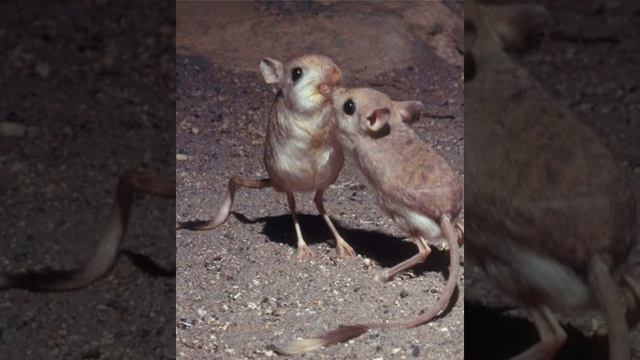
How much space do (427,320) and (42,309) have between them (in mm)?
657

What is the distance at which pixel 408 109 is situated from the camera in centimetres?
199

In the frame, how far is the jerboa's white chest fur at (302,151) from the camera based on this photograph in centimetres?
198

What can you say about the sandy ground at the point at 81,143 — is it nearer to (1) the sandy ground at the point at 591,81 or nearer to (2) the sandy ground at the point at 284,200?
(2) the sandy ground at the point at 284,200

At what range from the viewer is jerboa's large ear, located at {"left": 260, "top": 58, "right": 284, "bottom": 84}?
1.98 meters

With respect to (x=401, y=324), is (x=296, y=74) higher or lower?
higher

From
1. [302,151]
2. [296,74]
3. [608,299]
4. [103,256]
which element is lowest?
[103,256]

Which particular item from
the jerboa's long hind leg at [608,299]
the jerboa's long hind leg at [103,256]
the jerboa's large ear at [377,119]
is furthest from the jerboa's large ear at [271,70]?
the jerboa's long hind leg at [608,299]

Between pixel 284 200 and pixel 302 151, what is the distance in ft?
0.25

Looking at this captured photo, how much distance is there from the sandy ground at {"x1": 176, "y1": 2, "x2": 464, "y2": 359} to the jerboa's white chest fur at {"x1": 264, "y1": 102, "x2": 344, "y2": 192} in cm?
2

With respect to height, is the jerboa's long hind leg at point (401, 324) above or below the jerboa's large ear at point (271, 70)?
below

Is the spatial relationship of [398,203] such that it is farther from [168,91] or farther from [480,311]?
[168,91]

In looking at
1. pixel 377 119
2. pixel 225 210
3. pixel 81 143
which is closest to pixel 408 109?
pixel 377 119

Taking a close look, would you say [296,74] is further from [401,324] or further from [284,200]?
[401,324]

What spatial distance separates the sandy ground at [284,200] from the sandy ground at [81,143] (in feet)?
0.44
